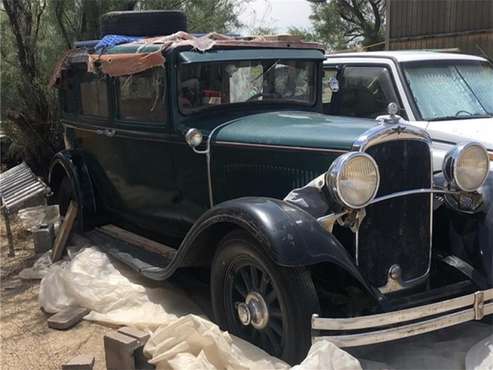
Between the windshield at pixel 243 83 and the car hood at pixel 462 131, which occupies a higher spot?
the windshield at pixel 243 83

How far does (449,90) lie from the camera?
18.9 ft

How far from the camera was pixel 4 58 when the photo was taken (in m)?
8.88

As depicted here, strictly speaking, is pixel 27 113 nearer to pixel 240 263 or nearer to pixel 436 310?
pixel 240 263

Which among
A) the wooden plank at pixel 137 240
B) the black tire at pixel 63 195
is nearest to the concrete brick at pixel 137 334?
the wooden plank at pixel 137 240

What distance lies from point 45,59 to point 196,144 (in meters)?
5.26

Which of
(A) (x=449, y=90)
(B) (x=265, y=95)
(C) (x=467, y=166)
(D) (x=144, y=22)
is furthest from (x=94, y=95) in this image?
(A) (x=449, y=90)

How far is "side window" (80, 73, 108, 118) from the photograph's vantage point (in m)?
4.70

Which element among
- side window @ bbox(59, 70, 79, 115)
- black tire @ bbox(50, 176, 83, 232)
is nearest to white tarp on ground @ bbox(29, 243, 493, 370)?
black tire @ bbox(50, 176, 83, 232)

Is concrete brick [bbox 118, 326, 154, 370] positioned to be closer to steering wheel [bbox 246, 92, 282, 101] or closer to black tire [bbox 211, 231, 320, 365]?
black tire [bbox 211, 231, 320, 365]

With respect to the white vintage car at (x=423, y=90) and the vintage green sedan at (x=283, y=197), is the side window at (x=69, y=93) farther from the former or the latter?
the white vintage car at (x=423, y=90)

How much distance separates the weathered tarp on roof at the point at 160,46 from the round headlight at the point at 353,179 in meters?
1.50

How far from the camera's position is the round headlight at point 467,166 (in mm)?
3240

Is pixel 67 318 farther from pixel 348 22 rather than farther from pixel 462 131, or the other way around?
pixel 348 22

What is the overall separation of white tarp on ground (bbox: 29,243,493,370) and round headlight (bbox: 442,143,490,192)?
85 cm
